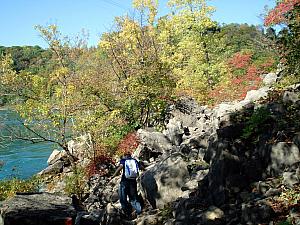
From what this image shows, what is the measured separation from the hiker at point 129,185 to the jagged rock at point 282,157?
443 cm

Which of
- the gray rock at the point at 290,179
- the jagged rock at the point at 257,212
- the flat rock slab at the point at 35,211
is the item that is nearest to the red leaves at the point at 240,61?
the flat rock slab at the point at 35,211

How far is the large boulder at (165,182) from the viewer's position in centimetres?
993

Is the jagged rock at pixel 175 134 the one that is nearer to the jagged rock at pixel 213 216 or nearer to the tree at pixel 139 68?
the tree at pixel 139 68

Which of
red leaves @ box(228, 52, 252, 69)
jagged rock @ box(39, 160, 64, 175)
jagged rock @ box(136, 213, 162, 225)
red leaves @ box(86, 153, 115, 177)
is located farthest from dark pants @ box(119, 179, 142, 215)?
red leaves @ box(228, 52, 252, 69)

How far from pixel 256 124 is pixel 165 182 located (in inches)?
123

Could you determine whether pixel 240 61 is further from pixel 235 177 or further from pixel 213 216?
pixel 213 216

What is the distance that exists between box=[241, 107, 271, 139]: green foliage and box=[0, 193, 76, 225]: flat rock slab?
6.17 metres

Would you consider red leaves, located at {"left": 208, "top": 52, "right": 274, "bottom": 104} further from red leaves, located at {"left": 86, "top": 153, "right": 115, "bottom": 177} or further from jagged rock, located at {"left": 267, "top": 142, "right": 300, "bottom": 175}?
jagged rock, located at {"left": 267, "top": 142, "right": 300, "bottom": 175}

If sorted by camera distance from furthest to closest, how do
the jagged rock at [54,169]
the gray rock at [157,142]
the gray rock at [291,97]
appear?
1. the jagged rock at [54,169]
2. the gray rock at [157,142]
3. the gray rock at [291,97]

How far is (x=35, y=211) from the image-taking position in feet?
35.9

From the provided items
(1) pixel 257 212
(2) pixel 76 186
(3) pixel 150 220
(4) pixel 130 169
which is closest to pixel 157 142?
(2) pixel 76 186

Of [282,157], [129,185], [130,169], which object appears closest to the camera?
[282,157]

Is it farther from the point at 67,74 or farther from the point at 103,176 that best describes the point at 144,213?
the point at 67,74

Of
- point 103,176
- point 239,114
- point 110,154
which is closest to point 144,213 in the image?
point 239,114
